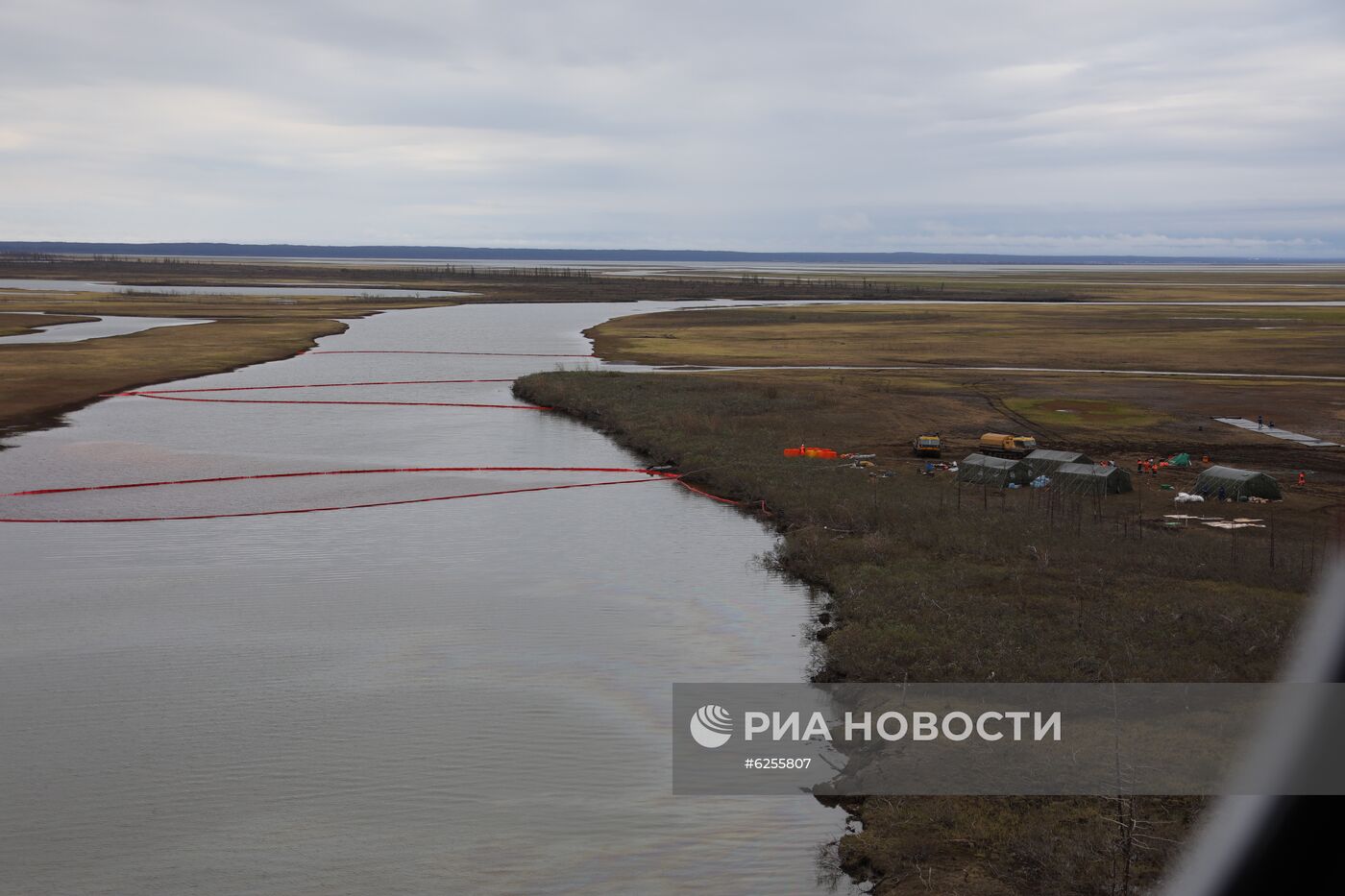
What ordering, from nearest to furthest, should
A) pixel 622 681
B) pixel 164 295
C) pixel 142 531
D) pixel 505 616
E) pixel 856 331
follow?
pixel 622 681, pixel 505 616, pixel 142 531, pixel 856 331, pixel 164 295

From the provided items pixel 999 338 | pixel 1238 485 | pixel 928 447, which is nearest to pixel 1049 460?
pixel 928 447

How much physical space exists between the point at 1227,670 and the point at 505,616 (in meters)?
15.0

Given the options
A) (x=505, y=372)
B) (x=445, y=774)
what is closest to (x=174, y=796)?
(x=445, y=774)

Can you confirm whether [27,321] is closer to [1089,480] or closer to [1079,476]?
[1079,476]

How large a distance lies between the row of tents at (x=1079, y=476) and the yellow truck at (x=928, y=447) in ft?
12.7

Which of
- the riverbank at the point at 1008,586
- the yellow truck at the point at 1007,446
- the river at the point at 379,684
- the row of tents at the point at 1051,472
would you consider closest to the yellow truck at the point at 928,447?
the riverbank at the point at 1008,586

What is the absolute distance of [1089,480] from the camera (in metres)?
38.0

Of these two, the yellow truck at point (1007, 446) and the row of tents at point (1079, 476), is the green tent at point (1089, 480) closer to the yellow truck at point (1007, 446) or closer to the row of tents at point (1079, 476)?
the row of tents at point (1079, 476)

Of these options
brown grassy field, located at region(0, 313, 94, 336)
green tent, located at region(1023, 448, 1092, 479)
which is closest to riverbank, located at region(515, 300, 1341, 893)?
green tent, located at region(1023, 448, 1092, 479)

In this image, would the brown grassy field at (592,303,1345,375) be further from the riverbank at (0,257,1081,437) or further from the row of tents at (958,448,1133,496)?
the row of tents at (958,448,1133,496)

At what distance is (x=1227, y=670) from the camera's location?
67.7 feet

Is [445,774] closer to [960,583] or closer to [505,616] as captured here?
[505,616]

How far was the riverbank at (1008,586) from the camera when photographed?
49.8ft

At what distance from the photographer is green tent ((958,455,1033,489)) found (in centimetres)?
3966
